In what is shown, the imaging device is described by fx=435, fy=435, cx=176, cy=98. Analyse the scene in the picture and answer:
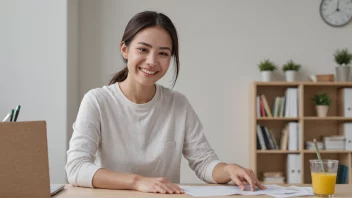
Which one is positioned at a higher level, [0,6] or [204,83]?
[0,6]

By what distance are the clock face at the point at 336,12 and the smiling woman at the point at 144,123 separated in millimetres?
2884

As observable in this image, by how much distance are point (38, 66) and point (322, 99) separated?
257cm

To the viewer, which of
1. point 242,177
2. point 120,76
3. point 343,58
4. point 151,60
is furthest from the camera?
point 343,58

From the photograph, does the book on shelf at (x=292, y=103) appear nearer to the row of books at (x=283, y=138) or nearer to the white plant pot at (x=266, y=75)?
the row of books at (x=283, y=138)

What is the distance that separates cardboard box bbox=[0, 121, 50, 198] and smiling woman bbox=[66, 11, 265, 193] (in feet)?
1.32

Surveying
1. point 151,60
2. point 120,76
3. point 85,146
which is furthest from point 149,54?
point 85,146

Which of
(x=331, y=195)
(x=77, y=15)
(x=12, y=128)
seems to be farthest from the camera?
(x=77, y=15)

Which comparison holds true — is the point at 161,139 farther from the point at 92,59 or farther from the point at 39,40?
the point at 92,59

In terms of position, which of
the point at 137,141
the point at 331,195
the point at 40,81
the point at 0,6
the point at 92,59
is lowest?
the point at 331,195

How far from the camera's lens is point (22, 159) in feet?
3.66

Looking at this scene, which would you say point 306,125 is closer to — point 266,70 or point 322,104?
point 322,104

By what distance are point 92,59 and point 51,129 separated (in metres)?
0.91

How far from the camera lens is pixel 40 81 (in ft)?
11.5

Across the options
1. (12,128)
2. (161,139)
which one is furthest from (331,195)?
(12,128)
